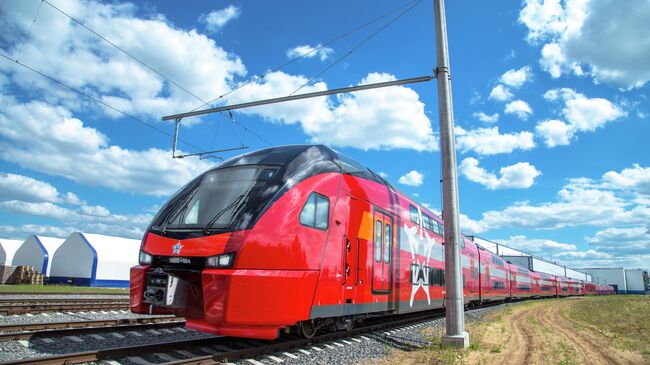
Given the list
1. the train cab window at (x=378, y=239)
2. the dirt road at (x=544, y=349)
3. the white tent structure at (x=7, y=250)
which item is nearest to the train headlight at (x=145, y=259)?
the train cab window at (x=378, y=239)

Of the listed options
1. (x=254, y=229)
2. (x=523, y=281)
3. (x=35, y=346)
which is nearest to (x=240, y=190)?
(x=254, y=229)

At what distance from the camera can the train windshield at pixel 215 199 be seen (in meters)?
7.15

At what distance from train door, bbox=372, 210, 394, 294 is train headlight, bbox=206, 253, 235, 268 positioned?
399 cm

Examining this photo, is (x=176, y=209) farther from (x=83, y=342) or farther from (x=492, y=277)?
(x=492, y=277)

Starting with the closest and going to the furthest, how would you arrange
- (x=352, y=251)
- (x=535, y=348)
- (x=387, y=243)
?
1. (x=352, y=251)
2. (x=535, y=348)
3. (x=387, y=243)

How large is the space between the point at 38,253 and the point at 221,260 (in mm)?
42695

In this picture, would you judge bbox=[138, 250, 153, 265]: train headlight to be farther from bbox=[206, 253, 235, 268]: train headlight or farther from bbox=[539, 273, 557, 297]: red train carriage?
bbox=[539, 273, 557, 297]: red train carriage

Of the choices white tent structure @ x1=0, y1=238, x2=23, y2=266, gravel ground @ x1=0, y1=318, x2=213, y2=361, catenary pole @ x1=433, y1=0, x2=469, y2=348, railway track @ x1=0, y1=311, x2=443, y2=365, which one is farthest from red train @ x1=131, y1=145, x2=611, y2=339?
white tent structure @ x1=0, y1=238, x2=23, y2=266

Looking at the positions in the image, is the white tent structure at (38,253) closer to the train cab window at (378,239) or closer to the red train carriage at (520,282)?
the train cab window at (378,239)

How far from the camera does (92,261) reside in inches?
1453

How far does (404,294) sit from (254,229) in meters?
6.21

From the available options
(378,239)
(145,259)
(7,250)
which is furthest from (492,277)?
(7,250)

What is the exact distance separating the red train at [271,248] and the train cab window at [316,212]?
2cm

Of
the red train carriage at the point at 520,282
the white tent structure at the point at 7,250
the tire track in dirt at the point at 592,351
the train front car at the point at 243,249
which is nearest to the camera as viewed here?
the train front car at the point at 243,249
